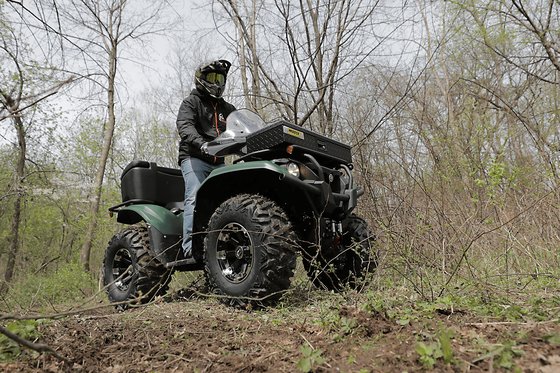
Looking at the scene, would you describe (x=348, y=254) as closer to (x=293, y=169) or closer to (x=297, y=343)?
(x=293, y=169)

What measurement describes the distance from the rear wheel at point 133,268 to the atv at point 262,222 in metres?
0.01

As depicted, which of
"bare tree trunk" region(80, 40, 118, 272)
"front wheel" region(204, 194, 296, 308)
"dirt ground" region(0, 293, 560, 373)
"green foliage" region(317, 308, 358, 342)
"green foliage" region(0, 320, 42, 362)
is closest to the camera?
"dirt ground" region(0, 293, 560, 373)

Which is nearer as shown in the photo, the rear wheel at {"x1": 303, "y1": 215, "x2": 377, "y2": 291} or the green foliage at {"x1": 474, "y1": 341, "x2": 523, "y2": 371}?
the green foliage at {"x1": 474, "y1": 341, "x2": 523, "y2": 371}

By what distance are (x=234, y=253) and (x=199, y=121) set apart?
59.1 inches

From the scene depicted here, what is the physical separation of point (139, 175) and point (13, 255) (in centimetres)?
1142

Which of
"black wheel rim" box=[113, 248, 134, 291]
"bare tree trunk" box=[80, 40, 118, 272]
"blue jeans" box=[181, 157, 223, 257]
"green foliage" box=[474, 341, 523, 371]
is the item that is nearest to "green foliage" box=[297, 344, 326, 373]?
"green foliage" box=[474, 341, 523, 371]

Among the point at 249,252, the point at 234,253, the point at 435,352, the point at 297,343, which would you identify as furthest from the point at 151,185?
the point at 435,352

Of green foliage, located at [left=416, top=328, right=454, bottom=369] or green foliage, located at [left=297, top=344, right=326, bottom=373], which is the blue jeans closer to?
green foliage, located at [left=297, top=344, right=326, bottom=373]

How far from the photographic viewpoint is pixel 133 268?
4094 mm

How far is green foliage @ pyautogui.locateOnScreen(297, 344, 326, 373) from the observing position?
5.27 feet

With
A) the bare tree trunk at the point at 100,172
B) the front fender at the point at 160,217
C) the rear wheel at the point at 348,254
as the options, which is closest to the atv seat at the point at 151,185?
the front fender at the point at 160,217

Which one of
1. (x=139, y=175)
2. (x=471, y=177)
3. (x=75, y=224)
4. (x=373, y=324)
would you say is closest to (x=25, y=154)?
(x=75, y=224)

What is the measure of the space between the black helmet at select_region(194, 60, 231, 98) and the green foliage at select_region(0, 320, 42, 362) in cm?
252

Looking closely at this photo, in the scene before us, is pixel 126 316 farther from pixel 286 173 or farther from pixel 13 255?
pixel 13 255
